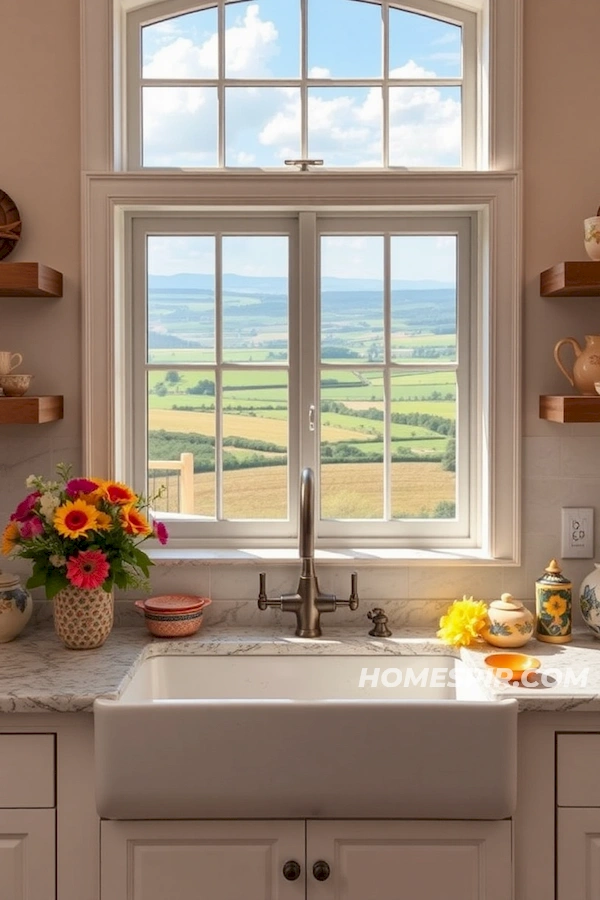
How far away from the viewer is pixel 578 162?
7.36 feet

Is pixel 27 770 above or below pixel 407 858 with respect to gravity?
above

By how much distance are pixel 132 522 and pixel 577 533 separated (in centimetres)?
114

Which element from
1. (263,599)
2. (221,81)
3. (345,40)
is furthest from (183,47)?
(263,599)

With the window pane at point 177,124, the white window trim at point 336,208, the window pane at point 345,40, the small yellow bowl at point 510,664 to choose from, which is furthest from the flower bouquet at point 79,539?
the window pane at point 345,40

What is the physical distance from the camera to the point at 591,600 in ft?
7.01

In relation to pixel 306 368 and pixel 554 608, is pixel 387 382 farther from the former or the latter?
pixel 554 608

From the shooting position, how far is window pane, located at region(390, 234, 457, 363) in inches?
95.4

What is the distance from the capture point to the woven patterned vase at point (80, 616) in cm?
205

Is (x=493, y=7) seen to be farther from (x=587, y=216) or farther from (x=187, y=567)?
(x=187, y=567)

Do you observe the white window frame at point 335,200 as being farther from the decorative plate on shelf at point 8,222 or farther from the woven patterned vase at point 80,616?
→ the woven patterned vase at point 80,616

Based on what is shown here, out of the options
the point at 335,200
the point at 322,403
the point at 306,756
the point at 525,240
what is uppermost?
A: the point at 335,200

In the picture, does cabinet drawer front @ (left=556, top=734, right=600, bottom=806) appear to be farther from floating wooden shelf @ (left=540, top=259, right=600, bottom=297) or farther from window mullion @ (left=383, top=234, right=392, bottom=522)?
floating wooden shelf @ (left=540, top=259, right=600, bottom=297)

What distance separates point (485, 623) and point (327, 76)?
152 centimetres

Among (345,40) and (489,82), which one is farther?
(345,40)
